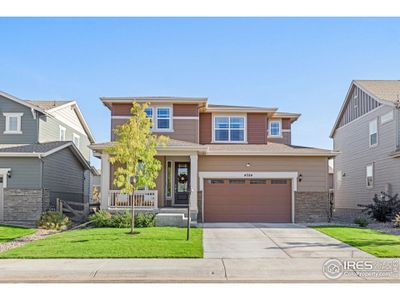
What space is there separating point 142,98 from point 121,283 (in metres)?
15.3

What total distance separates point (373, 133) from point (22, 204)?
732 inches

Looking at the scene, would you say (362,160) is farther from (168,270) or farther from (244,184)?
(168,270)

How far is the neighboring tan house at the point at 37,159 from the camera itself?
21.4 m

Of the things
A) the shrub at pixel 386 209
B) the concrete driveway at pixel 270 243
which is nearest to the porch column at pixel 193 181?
the concrete driveway at pixel 270 243

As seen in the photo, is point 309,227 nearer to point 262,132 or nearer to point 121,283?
point 262,132

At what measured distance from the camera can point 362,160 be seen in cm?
2748

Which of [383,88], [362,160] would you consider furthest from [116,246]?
[383,88]

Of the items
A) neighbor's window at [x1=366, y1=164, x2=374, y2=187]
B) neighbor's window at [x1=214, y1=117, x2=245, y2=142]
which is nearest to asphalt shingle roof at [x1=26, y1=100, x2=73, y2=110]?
neighbor's window at [x1=214, y1=117, x2=245, y2=142]

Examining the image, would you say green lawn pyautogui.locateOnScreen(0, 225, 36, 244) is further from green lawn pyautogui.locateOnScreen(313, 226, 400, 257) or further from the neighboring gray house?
the neighboring gray house

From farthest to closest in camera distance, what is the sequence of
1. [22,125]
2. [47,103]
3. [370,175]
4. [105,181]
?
Result: 1. [47,103]
2. [370,175]
3. [22,125]
4. [105,181]

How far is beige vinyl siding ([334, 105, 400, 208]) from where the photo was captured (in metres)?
23.3

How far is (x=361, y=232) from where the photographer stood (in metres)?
17.4

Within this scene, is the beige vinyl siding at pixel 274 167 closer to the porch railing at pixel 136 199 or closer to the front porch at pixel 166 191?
the front porch at pixel 166 191
